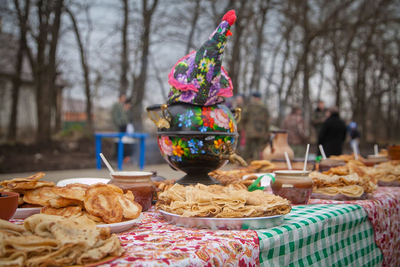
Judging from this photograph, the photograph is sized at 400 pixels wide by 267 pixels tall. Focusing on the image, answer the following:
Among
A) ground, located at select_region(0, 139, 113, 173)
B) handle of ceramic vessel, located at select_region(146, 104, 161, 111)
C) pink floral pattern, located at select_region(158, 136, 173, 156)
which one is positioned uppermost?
handle of ceramic vessel, located at select_region(146, 104, 161, 111)

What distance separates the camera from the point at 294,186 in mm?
1895

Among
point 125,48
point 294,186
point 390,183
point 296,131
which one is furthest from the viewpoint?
point 125,48

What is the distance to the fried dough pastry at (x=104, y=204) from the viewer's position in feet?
4.10

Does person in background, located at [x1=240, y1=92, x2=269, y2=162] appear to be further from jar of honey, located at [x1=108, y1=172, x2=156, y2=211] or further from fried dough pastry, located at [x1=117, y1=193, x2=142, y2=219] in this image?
fried dough pastry, located at [x1=117, y1=193, x2=142, y2=219]

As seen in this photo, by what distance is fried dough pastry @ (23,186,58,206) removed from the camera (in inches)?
56.8

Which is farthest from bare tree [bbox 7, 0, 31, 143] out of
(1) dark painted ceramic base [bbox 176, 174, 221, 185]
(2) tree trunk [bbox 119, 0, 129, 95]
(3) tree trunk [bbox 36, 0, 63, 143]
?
(1) dark painted ceramic base [bbox 176, 174, 221, 185]

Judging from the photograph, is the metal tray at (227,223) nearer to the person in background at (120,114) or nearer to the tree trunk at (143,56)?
the person in background at (120,114)

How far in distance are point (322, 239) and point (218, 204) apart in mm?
526

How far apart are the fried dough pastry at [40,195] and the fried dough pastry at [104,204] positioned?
7.7 inches

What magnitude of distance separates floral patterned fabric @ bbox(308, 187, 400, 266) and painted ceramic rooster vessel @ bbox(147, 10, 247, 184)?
58 cm

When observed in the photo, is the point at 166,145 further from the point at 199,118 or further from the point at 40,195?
the point at 40,195

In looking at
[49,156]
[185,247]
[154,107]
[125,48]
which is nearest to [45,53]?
[125,48]

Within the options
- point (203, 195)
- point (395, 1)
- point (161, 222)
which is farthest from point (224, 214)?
point (395, 1)

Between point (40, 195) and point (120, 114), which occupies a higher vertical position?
point (120, 114)
